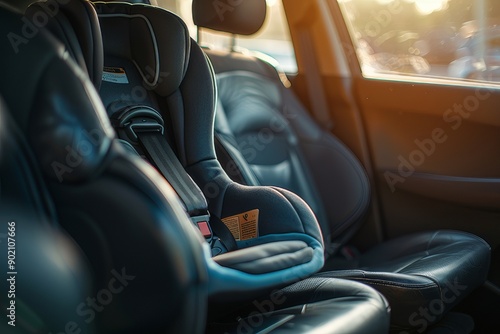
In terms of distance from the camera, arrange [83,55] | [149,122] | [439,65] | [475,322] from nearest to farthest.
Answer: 1. [83,55]
2. [149,122]
3. [475,322]
4. [439,65]

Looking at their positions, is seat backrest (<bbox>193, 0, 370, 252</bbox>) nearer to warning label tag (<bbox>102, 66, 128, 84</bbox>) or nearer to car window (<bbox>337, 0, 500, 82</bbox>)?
car window (<bbox>337, 0, 500, 82</bbox>)

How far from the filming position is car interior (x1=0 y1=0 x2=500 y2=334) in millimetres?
1072

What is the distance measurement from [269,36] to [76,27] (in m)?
1.60

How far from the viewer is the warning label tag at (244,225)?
5.29ft

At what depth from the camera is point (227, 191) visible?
5.55 feet

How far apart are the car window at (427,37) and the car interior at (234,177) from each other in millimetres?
15

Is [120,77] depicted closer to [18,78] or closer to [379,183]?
[18,78]

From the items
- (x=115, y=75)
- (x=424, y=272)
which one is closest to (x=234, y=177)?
(x=115, y=75)

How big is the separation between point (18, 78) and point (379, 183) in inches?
59.6

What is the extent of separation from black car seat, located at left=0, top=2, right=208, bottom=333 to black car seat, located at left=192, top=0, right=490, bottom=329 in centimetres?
87

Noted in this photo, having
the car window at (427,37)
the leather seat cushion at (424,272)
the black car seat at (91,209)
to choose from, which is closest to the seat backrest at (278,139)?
the leather seat cushion at (424,272)

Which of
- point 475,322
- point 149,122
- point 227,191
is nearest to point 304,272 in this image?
point 227,191

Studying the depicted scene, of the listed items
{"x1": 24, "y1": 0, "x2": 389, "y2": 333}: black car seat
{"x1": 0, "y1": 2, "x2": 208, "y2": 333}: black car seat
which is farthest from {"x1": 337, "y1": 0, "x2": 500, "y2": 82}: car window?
{"x1": 0, "y1": 2, "x2": 208, "y2": 333}: black car seat

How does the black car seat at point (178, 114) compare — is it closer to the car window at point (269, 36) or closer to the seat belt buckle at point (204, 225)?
the seat belt buckle at point (204, 225)
